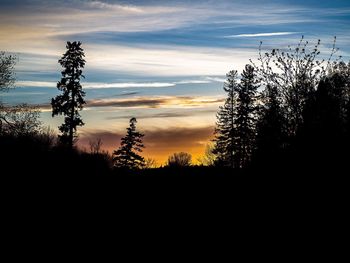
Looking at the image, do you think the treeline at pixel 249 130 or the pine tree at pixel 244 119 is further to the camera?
A: the pine tree at pixel 244 119

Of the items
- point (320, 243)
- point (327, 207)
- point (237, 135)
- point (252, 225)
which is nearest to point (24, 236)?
point (252, 225)

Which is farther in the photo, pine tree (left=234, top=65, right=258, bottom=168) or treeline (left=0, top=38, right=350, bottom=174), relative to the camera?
pine tree (left=234, top=65, right=258, bottom=168)

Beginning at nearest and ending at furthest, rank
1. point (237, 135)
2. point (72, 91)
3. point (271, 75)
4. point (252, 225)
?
point (252, 225) < point (271, 75) < point (72, 91) < point (237, 135)

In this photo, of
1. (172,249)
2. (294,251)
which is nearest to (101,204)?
(172,249)

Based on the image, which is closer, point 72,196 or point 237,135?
point 72,196

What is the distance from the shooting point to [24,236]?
Result: 39.4 feet

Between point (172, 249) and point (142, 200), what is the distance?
438 centimetres

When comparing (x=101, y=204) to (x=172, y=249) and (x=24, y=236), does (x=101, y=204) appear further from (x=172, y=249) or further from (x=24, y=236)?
(x=172, y=249)

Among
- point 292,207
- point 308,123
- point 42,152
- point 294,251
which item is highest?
point 308,123

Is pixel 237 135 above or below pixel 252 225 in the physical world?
above

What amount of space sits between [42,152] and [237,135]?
39.1 meters

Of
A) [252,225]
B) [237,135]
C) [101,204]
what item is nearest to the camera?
[252,225]

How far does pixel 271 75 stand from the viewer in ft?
92.6

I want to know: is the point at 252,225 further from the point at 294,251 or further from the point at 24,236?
the point at 24,236
